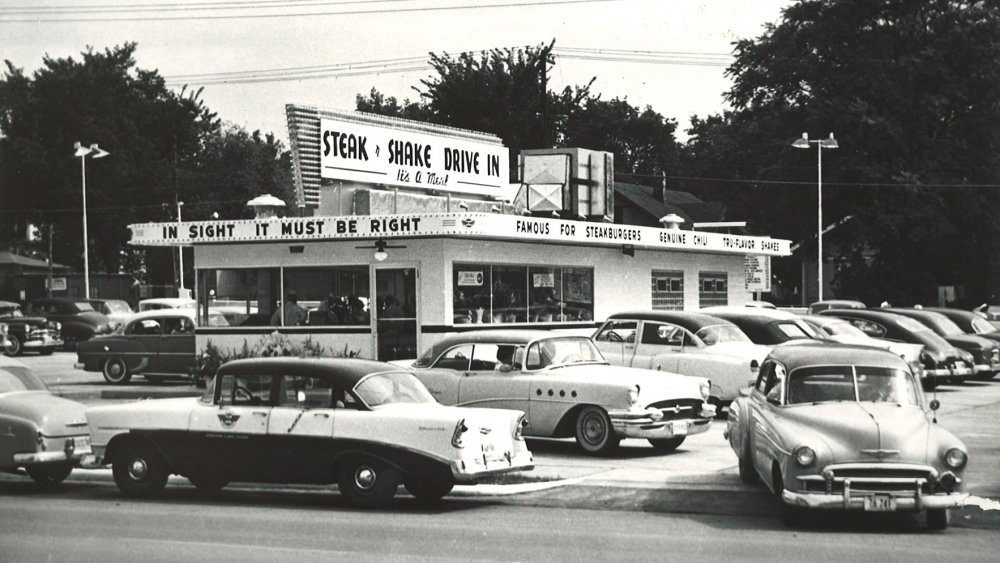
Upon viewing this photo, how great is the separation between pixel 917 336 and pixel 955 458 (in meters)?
17.1

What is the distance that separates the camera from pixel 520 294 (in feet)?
86.8

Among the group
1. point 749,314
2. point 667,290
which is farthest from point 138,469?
point 667,290

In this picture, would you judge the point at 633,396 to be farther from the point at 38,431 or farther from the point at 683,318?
the point at 38,431

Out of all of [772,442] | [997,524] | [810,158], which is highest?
[810,158]

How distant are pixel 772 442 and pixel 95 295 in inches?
2193

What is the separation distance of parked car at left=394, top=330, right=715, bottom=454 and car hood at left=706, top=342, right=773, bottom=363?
3276 millimetres

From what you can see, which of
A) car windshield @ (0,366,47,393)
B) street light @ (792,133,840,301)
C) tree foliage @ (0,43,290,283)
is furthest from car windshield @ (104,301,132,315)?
car windshield @ (0,366,47,393)

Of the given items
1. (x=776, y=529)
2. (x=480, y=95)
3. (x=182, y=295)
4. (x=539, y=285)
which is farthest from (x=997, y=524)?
(x=480, y=95)

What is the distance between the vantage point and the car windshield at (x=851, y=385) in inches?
472

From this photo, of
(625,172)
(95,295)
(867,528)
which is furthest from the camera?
(625,172)

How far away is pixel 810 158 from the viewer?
A: 5316 centimetres

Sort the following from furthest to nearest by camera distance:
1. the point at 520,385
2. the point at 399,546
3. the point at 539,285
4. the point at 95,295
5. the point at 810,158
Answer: the point at 95,295
the point at 810,158
the point at 539,285
the point at 520,385
the point at 399,546

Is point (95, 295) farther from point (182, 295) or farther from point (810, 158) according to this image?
point (810, 158)

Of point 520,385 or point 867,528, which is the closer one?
point 867,528
